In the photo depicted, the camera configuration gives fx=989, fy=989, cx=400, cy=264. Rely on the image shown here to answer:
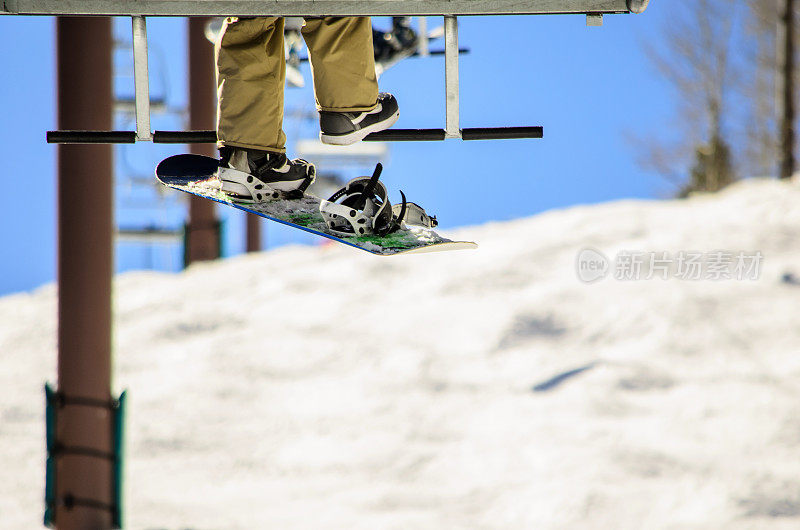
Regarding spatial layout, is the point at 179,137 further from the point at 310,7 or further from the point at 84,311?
the point at 84,311

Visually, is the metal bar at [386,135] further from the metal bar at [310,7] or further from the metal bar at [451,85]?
the metal bar at [310,7]

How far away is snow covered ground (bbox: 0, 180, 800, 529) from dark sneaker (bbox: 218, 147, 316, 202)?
5.63m

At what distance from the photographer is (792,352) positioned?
11.1m

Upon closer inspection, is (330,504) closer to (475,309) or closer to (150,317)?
(475,309)

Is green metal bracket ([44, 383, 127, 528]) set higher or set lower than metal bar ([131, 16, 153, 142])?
lower

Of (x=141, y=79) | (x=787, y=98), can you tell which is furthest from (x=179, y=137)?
(x=787, y=98)

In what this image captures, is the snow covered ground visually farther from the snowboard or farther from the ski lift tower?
the snowboard

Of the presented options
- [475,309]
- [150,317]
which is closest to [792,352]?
[475,309]

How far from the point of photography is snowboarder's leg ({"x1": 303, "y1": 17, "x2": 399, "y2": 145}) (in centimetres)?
369

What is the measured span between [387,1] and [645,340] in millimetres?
8968

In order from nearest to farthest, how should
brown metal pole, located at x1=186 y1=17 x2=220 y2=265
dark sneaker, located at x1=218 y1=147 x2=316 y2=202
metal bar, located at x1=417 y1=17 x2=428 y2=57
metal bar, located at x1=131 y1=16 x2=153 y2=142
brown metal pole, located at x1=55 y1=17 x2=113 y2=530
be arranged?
metal bar, located at x1=131 y1=16 x2=153 y2=142 < dark sneaker, located at x1=218 y1=147 x2=316 y2=202 < metal bar, located at x1=417 y1=17 x2=428 y2=57 < brown metal pole, located at x1=55 y1=17 x2=113 y2=530 < brown metal pole, located at x1=186 y1=17 x2=220 y2=265

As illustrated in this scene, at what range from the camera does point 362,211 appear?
12.4 ft

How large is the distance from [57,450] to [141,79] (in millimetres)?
5329

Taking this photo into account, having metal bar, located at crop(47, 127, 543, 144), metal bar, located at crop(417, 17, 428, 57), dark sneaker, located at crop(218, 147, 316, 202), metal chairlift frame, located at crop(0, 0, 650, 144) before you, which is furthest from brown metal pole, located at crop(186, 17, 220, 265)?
metal chairlift frame, located at crop(0, 0, 650, 144)
